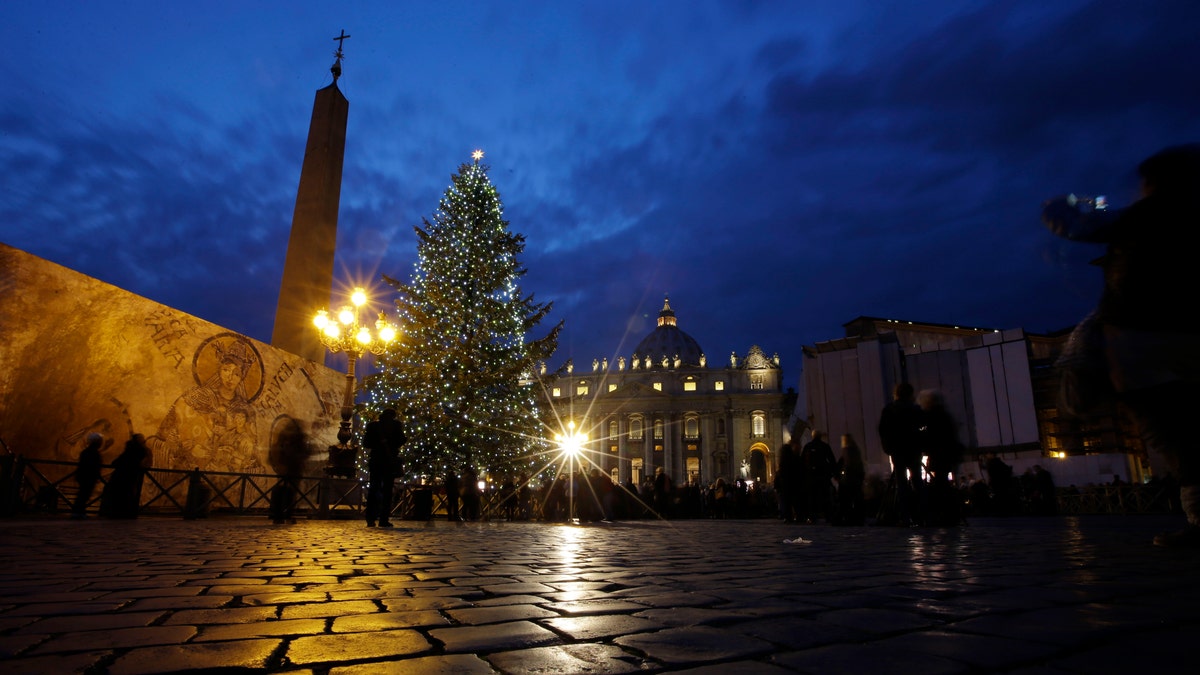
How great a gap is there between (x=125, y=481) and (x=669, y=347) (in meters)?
92.4

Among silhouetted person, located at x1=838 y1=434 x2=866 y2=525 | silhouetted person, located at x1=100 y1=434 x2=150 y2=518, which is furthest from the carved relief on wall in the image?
silhouetted person, located at x1=838 y1=434 x2=866 y2=525

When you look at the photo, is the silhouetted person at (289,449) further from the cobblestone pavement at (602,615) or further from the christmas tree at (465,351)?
the cobblestone pavement at (602,615)

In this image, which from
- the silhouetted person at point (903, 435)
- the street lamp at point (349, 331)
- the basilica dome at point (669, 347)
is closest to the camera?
the silhouetted person at point (903, 435)

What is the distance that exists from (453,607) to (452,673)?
94 cm

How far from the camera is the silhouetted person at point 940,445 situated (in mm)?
8047

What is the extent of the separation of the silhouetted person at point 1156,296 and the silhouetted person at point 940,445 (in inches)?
155

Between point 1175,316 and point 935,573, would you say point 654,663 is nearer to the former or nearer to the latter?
point 935,573

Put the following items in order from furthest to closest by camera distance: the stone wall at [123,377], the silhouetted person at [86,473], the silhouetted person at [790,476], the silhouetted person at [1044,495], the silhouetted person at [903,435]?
1. the silhouetted person at [1044,495]
2. the silhouetted person at [790,476]
3. the silhouetted person at [86,473]
4. the stone wall at [123,377]
5. the silhouetted person at [903,435]

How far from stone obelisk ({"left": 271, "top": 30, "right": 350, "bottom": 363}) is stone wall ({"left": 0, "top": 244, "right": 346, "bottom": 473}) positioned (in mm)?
2713

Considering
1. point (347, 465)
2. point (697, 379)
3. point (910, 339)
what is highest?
point (697, 379)

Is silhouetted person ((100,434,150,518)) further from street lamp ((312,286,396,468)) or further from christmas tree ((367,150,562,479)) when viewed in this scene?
christmas tree ((367,150,562,479))

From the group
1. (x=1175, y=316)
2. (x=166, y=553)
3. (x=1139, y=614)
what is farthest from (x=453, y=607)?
(x=1175, y=316)

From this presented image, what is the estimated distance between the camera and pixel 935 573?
313 centimetres

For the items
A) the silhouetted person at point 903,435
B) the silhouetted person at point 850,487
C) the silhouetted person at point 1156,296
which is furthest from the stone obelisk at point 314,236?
the silhouetted person at point 1156,296
